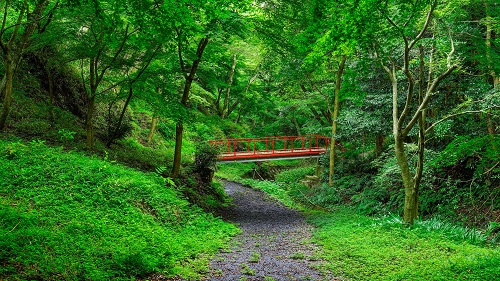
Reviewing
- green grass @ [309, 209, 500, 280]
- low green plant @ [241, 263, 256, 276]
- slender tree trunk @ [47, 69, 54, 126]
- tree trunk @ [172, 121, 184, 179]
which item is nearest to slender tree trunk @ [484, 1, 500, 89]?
green grass @ [309, 209, 500, 280]

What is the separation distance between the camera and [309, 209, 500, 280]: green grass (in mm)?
5504

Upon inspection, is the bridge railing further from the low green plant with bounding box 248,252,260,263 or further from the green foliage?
the low green plant with bounding box 248,252,260,263

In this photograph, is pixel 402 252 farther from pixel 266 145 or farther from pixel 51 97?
pixel 266 145

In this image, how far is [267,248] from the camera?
321 inches

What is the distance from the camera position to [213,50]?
11.1 meters

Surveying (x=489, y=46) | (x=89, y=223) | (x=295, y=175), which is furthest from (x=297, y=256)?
(x=295, y=175)

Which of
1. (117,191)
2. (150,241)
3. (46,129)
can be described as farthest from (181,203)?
(46,129)

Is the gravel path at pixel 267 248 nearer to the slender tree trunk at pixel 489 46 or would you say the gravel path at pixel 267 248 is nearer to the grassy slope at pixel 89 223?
the grassy slope at pixel 89 223

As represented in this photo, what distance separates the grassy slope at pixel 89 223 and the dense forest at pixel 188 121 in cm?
3

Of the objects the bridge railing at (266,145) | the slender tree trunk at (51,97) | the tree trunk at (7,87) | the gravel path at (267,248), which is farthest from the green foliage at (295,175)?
the tree trunk at (7,87)

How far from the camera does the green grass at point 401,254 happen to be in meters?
5.50

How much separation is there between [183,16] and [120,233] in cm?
412

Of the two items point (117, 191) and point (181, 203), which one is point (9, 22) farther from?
point (181, 203)

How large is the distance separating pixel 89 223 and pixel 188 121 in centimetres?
467
